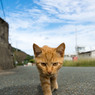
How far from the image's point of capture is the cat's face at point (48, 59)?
247 centimetres

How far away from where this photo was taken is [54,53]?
107 inches

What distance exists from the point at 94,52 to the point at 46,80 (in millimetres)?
31172

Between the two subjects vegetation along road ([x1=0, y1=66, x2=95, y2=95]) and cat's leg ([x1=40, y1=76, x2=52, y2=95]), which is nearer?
cat's leg ([x1=40, y1=76, x2=52, y2=95])

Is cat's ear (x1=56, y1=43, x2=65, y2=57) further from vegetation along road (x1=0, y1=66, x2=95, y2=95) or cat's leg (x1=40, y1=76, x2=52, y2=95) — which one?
vegetation along road (x1=0, y1=66, x2=95, y2=95)

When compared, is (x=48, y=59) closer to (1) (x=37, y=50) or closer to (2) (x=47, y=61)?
(2) (x=47, y=61)

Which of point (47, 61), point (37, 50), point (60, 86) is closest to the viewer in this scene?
point (47, 61)

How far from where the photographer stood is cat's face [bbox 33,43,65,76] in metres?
2.47

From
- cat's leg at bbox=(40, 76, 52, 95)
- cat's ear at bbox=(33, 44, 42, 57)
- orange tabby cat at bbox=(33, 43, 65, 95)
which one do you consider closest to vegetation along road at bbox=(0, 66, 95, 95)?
cat's leg at bbox=(40, 76, 52, 95)

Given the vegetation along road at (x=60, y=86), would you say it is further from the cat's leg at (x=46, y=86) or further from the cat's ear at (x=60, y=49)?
the cat's ear at (x=60, y=49)

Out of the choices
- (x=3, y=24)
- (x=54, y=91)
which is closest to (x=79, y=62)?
(x=3, y=24)

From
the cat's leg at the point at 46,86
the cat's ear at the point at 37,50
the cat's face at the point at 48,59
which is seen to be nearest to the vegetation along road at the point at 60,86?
the cat's leg at the point at 46,86

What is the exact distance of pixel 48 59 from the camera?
2.54 m

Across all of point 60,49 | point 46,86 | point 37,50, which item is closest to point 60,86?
point 46,86

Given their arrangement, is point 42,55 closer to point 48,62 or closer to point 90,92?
point 48,62
